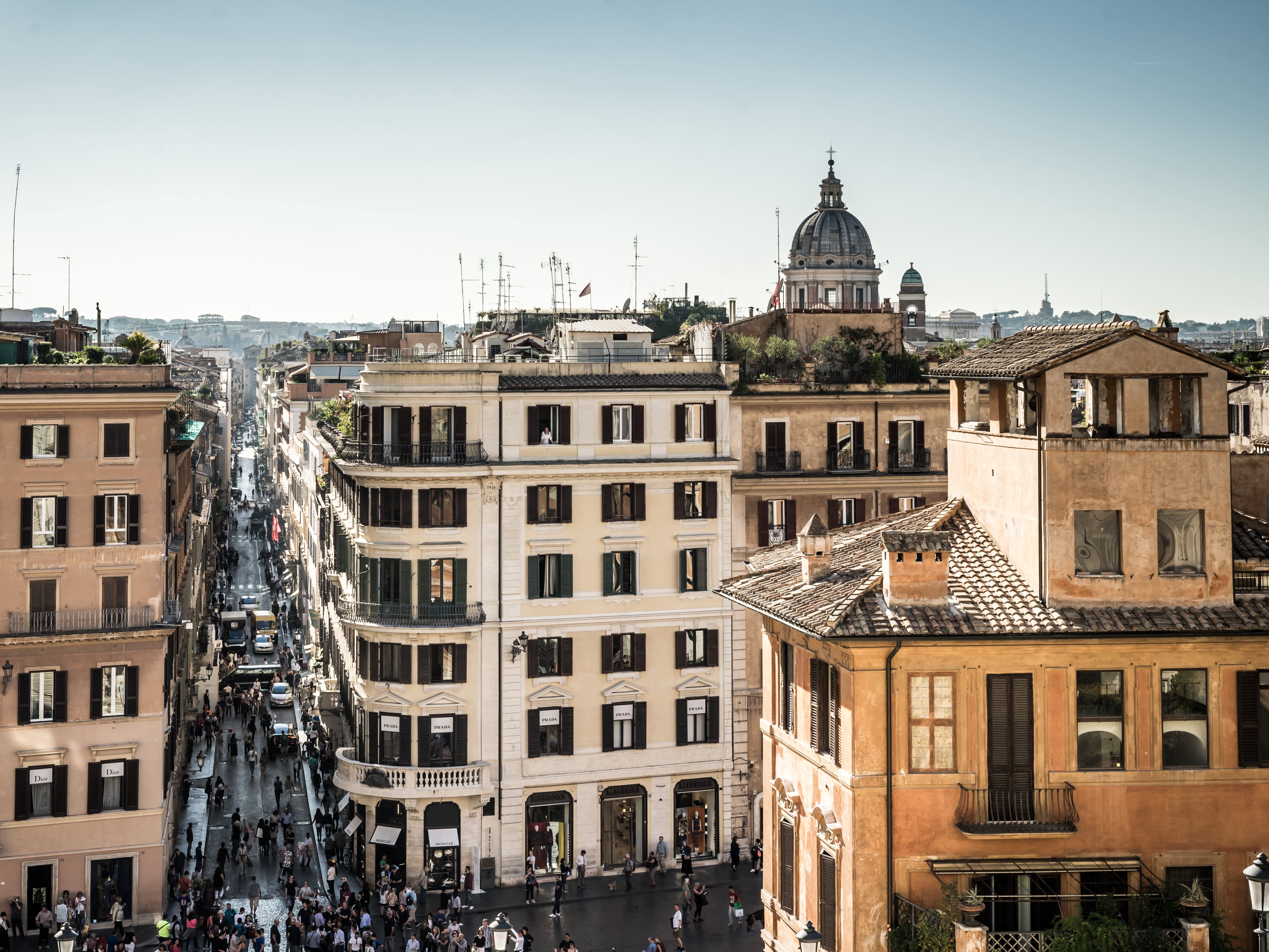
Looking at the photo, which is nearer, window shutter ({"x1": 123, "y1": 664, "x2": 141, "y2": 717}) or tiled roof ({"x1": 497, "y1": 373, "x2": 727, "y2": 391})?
window shutter ({"x1": 123, "y1": 664, "x2": 141, "y2": 717})

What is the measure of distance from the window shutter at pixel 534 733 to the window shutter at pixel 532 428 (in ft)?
28.6

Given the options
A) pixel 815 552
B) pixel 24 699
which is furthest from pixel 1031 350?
pixel 24 699

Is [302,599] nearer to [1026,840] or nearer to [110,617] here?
[110,617]

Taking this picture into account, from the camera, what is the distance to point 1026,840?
24594mm

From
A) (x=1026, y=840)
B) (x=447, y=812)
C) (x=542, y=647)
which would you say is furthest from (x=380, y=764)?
(x=1026, y=840)

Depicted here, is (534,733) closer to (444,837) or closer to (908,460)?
(444,837)

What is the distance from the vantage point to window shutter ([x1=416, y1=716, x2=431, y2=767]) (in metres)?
49.7

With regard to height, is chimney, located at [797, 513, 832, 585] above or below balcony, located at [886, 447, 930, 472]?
below

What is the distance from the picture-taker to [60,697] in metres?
45.8

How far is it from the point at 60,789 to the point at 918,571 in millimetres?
30687

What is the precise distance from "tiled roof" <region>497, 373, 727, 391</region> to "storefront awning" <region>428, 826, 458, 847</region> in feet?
46.8

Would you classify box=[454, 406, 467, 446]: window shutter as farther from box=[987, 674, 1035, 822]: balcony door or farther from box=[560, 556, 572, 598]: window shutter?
box=[987, 674, 1035, 822]: balcony door

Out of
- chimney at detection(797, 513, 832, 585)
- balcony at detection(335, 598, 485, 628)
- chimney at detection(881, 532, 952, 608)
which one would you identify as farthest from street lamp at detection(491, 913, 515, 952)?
balcony at detection(335, 598, 485, 628)

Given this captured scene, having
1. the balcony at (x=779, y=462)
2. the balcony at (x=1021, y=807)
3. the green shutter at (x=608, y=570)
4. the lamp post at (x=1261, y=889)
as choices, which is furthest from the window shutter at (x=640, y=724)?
the lamp post at (x=1261, y=889)
